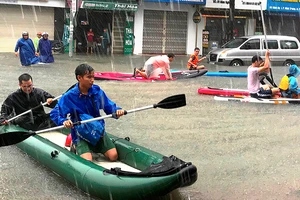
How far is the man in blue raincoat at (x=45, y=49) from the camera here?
18.8 metres

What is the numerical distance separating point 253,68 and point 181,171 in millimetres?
7106

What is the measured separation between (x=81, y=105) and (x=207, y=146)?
2.41 meters

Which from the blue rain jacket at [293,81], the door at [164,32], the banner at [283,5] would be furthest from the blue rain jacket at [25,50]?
the banner at [283,5]

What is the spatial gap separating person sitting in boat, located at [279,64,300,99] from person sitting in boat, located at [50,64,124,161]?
6.75 m

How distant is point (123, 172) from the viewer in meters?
4.59

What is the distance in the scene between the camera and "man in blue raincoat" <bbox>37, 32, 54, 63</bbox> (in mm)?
18750

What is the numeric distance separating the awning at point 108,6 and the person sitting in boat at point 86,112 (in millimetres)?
19703

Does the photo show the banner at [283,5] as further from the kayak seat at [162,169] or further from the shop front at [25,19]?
the kayak seat at [162,169]

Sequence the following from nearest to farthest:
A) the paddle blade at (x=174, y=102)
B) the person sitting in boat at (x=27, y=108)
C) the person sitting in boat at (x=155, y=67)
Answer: the paddle blade at (x=174, y=102) → the person sitting in boat at (x=27, y=108) → the person sitting in boat at (x=155, y=67)

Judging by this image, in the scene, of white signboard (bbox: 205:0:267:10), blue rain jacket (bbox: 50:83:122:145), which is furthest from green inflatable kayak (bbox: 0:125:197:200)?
white signboard (bbox: 205:0:267:10)

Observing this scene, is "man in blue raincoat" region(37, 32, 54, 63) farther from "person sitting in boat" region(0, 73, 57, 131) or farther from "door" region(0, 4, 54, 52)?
"person sitting in boat" region(0, 73, 57, 131)

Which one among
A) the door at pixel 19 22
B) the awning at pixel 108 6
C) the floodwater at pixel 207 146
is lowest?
the floodwater at pixel 207 146

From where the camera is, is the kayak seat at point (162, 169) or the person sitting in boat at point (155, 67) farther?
the person sitting in boat at point (155, 67)

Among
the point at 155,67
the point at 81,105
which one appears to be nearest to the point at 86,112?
the point at 81,105
